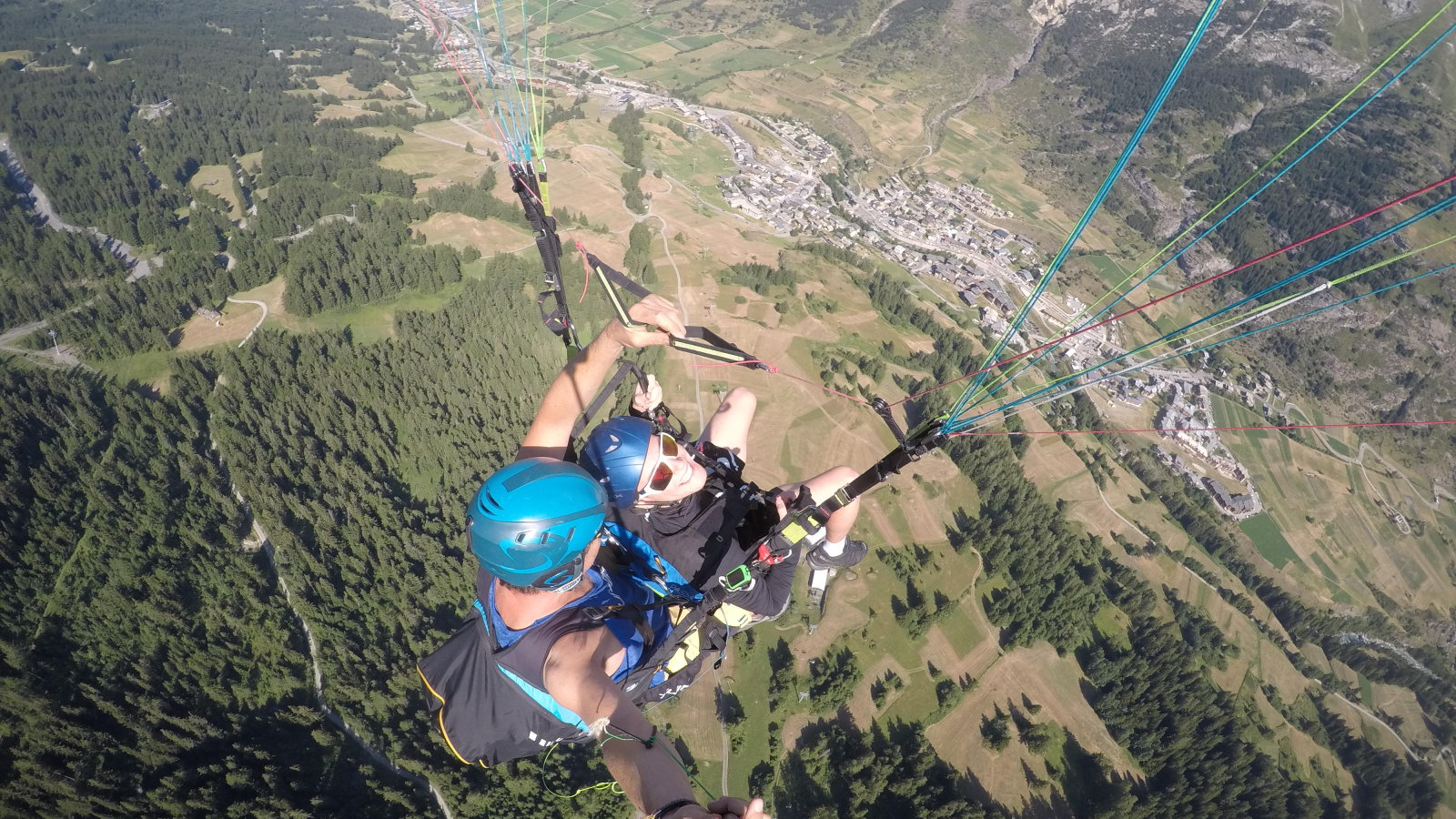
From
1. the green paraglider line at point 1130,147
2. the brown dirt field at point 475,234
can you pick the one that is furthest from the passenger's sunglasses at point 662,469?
the brown dirt field at point 475,234

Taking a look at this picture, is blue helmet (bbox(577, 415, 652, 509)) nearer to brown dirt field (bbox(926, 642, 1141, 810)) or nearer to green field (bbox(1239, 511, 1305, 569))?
brown dirt field (bbox(926, 642, 1141, 810))

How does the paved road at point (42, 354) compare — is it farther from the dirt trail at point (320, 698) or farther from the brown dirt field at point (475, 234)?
the brown dirt field at point (475, 234)

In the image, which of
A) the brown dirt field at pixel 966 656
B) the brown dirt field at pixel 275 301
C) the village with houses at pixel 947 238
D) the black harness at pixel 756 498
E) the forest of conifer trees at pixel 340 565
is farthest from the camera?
the village with houses at pixel 947 238

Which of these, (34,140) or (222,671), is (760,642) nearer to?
(222,671)

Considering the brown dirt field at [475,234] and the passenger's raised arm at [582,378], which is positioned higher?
the passenger's raised arm at [582,378]

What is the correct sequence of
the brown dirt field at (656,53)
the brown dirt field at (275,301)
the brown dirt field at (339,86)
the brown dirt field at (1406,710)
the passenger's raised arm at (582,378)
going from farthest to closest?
the brown dirt field at (656,53) → the brown dirt field at (339,86) → the brown dirt field at (1406,710) → the brown dirt field at (275,301) → the passenger's raised arm at (582,378)

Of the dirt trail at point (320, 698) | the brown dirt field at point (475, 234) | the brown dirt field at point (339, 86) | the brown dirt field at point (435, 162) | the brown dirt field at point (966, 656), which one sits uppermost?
the brown dirt field at point (339, 86)

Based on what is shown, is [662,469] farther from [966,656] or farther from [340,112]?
[340,112]
